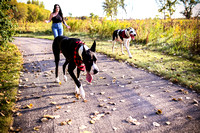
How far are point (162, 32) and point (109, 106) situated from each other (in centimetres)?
1128

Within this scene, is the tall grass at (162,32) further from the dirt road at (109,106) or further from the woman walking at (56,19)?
the dirt road at (109,106)

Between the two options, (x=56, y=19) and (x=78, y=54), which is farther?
(x=56, y=19)

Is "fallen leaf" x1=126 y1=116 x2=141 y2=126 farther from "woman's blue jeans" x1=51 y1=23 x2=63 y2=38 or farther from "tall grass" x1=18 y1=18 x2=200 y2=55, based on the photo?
"tall grass" x1=18 y1=18 x2=200 y2=55

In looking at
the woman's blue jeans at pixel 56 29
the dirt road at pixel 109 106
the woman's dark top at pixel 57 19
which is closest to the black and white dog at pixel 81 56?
the dirt road at pixel 109 106

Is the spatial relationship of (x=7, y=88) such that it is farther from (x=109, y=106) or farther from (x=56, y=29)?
(x=56, y=29)

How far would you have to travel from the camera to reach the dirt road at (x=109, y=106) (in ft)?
8.61

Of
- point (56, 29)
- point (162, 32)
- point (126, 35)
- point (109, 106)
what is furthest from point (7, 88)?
point (162, 32)

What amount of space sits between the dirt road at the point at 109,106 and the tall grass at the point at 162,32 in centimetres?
454

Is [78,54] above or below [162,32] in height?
below

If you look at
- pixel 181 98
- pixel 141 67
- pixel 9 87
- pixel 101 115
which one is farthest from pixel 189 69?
pixel 9 87

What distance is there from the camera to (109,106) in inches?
130

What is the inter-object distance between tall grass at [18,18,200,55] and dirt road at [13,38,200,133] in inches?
179

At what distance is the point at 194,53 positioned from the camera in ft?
26.2

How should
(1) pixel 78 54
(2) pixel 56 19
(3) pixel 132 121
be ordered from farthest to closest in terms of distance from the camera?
(2) pixel 56 19 < (1) pixel 78 54 < (3) pixel 132 121
